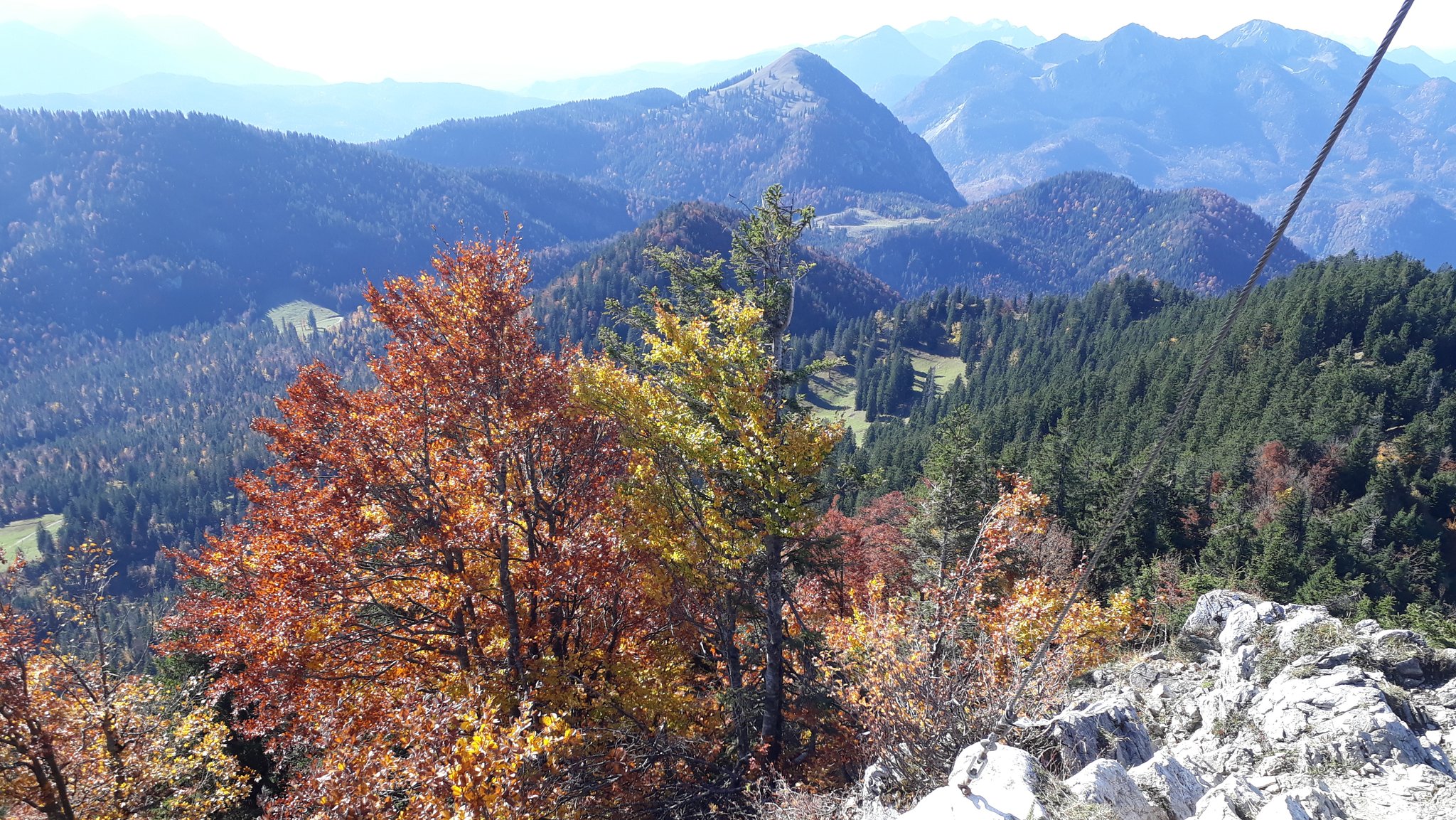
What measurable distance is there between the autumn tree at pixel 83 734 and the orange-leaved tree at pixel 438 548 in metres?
2.22

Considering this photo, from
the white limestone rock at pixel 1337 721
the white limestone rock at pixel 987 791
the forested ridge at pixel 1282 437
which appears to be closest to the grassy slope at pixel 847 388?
the forested ridge at pixel 1282 437

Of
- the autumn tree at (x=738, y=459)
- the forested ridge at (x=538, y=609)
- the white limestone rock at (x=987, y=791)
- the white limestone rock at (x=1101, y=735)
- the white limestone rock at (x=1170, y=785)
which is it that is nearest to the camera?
the white limestone rock at (x=987, y=791)

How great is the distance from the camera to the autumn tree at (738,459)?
17.0 meters

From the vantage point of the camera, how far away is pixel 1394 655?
13.8 meters

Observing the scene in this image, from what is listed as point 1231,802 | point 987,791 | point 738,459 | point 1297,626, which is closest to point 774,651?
point 738,459

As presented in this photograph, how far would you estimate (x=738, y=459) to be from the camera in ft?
54.9

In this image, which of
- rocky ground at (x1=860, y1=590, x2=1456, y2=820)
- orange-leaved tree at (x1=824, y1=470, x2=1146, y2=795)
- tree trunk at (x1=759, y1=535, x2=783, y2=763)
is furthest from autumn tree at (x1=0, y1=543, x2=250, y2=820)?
rocky ground at (x1=860, y1=590, x2=1456, y2=820)

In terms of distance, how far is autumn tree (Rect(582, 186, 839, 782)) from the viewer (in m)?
17.0

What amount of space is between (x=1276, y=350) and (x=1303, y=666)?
93064 mm

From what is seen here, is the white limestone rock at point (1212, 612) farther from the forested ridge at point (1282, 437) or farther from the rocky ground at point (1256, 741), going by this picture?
the forested ridge at point (1282, 437)

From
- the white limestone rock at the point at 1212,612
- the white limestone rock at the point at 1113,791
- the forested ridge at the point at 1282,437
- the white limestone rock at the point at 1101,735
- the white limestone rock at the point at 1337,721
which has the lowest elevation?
the forested ridge at the point at 1282,437

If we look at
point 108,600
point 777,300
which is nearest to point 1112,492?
point 777,300

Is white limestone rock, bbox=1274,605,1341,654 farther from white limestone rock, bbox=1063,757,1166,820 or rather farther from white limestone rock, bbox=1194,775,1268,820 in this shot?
white limestone rock, bbox=1063,757,1166,820

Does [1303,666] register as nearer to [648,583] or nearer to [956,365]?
[648,583]
